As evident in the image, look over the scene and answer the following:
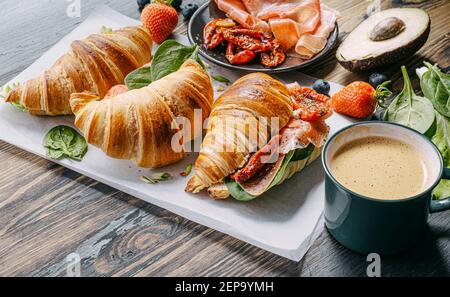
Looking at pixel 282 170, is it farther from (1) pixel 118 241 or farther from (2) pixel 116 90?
(2) pixel 116 90

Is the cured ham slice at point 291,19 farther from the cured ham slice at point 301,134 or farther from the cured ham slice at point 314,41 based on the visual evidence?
the cured ham slice at point 301,134

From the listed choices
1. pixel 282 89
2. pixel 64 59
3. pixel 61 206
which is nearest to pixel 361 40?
pixel 282 89

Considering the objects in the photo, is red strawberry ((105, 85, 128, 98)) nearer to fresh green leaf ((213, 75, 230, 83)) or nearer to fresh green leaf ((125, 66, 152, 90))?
fresh green leaf ((125, 66, 152, 90))

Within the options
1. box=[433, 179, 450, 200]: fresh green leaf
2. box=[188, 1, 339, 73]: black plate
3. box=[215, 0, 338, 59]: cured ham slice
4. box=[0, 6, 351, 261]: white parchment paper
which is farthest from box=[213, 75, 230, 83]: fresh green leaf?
box=[433, 179, 450, 200]: fresh green leaf

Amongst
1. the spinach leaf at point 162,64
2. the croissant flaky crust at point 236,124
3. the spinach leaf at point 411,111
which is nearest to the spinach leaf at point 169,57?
the spinach leaf at point 162,64

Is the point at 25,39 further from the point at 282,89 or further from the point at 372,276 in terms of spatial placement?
the point at 372,276

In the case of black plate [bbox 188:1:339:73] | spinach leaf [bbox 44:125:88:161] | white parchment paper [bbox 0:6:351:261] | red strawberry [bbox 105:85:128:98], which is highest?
red strawberry [bbox 105:85:128:98]
